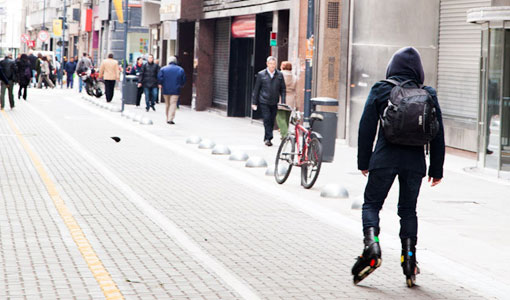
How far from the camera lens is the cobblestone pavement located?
6895 millimetres

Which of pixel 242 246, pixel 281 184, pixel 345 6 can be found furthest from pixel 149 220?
pixel 345 6

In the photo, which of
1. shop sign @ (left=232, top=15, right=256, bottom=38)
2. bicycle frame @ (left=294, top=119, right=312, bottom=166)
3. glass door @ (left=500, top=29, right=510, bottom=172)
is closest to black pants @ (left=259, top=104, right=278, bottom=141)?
glass door @ (left=500, top=29, right=510, bottom=172)

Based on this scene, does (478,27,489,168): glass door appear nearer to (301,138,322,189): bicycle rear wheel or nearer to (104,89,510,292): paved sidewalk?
(104,89,510,292): paved sidewalk

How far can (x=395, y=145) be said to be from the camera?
7020mm

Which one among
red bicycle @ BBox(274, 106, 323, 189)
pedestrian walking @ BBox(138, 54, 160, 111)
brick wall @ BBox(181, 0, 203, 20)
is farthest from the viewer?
brick wall @ BBox(181, 0, 203, 20)

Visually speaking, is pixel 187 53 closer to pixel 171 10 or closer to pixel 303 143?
pixel 171 10

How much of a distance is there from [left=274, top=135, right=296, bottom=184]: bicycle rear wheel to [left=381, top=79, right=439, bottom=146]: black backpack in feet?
23.0

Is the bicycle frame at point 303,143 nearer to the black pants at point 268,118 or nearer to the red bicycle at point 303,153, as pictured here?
the red bicycle at point 303,153

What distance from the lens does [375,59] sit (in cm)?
2150

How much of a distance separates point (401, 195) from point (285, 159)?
7.03 meters

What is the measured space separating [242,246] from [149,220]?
153cm

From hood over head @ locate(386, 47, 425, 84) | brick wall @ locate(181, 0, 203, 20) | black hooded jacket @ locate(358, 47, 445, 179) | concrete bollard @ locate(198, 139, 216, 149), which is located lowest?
concrete bollard @ locate(198, 139, 216, 149)

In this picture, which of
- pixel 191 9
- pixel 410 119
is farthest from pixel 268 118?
pixel 191 9

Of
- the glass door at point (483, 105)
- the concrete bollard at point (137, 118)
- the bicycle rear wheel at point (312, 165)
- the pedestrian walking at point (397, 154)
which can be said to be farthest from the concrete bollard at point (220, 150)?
the pedestrian walking at point (397, 154)
